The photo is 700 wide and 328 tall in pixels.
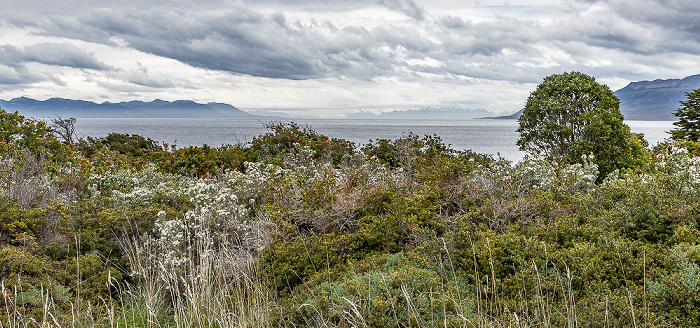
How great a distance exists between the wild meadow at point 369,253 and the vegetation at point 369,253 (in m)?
0.02

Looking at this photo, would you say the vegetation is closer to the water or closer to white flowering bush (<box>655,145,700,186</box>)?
white flowering bush (<box>655,145,700,186</box>)

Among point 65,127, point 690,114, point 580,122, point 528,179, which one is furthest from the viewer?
point 690,114

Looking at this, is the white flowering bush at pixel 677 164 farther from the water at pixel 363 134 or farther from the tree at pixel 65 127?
the tree at pixel 65 127

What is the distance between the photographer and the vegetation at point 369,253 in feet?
11.2

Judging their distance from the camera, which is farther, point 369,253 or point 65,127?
point 65,127

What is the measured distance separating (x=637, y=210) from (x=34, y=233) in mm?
7512

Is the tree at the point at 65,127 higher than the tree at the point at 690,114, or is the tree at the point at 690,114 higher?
the tree at the point at 690,114

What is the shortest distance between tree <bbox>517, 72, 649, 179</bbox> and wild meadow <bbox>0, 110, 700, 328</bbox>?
3152 mm

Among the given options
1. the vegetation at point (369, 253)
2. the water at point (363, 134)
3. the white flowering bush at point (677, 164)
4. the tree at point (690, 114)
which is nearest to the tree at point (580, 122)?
the vegetation at point (369, 253)

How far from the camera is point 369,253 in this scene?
5.13 m

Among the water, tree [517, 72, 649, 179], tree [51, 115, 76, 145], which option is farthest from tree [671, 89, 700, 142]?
tree [51, 115, 76, 145]

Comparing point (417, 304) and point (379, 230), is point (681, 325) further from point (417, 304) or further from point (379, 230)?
point (379, 230)

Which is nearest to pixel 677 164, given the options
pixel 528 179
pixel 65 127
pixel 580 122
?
pixel 528 179

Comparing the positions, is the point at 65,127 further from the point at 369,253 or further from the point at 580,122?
the point at 580,122
